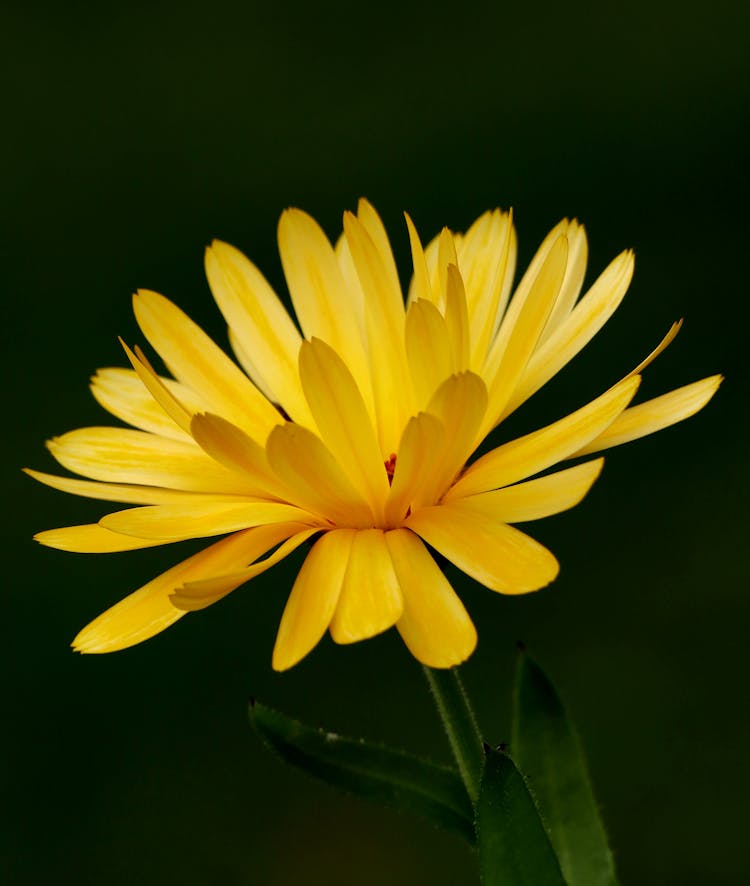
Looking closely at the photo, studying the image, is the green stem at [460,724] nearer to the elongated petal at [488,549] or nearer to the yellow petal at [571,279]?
the elongated petal at [488,549]

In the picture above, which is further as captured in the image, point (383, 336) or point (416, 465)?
point (383, 336)

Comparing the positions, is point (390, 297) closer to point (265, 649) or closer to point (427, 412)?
point (427, 412)

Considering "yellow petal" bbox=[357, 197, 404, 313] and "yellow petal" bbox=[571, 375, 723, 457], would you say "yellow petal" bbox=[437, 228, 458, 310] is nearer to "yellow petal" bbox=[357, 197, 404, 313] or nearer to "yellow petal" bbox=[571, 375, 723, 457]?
"yellow petal" bbox=[357, 197, 404, 313]

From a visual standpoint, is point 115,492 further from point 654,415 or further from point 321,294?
point 654,415

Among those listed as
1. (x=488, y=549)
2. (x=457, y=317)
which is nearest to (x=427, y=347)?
(x=457, y=317)

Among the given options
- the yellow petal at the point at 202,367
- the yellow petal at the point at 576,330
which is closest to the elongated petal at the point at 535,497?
the yellow petal at the point at 576,330

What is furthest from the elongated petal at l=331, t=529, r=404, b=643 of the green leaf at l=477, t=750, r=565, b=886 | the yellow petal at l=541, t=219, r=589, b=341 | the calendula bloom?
the yellow petal at l=541, t=219, r=589, b=341
